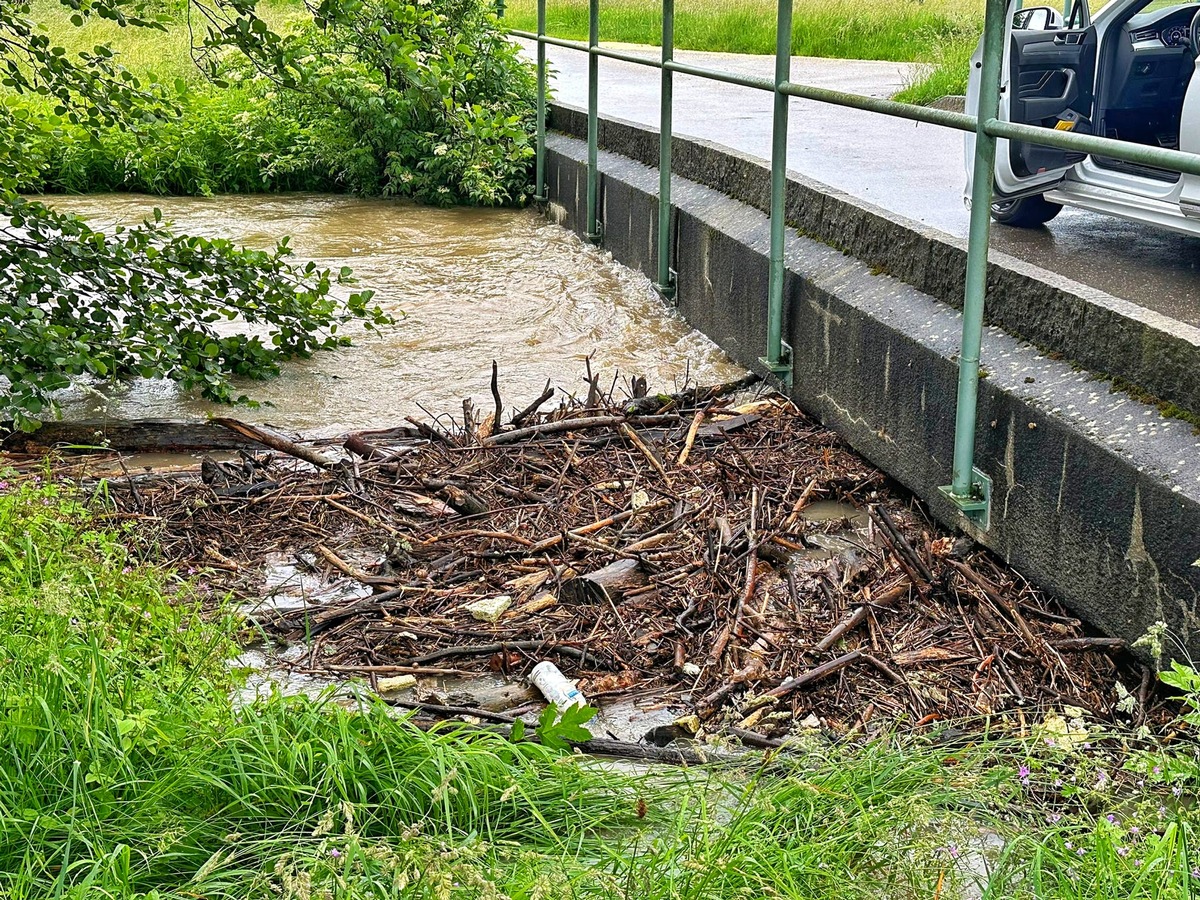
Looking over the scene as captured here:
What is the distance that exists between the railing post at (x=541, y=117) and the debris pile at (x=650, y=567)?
573 cm

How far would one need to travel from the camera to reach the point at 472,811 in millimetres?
2604

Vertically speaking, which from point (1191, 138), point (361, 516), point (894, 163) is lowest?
point (361, 516)

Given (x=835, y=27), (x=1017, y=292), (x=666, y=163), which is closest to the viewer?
(x=1017, y=292)

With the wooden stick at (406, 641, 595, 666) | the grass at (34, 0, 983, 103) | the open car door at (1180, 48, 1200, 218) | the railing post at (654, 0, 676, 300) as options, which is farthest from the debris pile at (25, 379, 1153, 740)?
the grass at (34, 0, 983, 103)

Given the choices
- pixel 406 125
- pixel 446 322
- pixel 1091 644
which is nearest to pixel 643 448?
pixel 1091 644

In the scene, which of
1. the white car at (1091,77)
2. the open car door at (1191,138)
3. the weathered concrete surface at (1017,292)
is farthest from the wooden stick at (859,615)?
the white car at (1091,77)

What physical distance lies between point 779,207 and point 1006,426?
185cm

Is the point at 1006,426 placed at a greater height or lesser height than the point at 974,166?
lesser

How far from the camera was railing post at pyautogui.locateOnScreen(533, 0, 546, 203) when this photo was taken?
10.6 metres

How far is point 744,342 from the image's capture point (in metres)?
6.49

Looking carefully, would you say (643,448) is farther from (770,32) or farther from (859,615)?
(770,32)

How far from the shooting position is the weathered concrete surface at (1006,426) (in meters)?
3.40

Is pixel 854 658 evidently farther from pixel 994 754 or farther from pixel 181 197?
pixel 181 197

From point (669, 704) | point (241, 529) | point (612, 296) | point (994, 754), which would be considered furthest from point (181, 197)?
point (994, 754)
